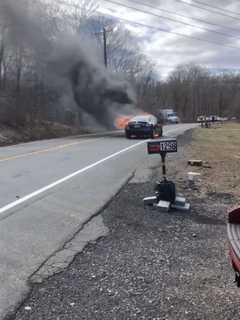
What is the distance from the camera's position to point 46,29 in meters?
32.0

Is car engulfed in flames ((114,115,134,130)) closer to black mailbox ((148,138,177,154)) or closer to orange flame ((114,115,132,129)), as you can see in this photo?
orange flame ((114,115,132,129))

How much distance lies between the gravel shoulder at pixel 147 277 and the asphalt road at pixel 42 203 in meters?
0.41

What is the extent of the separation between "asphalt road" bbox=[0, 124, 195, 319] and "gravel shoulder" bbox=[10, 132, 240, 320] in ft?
1.33

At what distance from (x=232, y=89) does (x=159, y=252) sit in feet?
396

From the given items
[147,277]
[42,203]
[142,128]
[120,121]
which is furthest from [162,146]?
[120,121]

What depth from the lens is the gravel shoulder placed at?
376 centimetres

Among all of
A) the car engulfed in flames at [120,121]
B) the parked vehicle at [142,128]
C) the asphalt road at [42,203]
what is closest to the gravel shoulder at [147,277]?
the asphalt road at [42,203]

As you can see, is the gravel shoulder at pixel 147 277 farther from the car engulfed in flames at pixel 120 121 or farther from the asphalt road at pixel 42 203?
the car engulfed in flames at pixel 120 121

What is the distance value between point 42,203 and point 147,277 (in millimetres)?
4101

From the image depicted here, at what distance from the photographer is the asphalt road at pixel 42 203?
490cm

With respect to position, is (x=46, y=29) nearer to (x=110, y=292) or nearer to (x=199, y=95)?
(x=110, y=292)

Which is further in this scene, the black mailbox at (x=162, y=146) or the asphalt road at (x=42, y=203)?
the black mailbox at (x=162, y=146)

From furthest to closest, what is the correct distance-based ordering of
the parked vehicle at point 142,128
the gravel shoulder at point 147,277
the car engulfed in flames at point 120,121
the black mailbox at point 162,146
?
the car engulfed in flames at point 120,121 → the parked vehicle at point 142,128 → the black mailbox at point 162,146 → the gravel shoulder at point 147,277

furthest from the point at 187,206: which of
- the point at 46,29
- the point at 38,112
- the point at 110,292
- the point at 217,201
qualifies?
the point at 38,112
